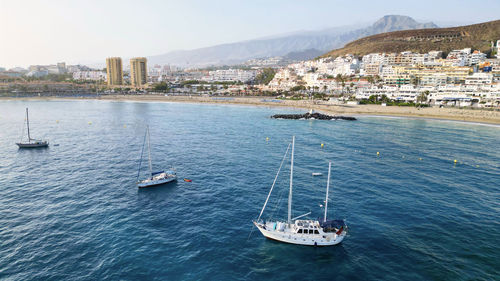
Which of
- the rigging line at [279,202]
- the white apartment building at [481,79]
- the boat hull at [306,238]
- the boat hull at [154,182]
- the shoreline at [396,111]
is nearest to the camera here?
the boat hull at [306,238]

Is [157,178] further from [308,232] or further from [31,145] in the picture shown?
[31,145]

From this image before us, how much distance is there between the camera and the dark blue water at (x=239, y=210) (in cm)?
2286

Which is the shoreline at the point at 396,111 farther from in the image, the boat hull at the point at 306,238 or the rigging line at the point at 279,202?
the boat hull at the point at 306,238

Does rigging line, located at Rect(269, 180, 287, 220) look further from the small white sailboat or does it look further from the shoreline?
the shoreline

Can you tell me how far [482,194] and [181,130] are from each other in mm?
62962

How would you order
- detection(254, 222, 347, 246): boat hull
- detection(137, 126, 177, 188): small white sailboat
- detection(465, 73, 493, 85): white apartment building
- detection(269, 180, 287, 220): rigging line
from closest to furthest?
1. detection(254, 222, 347, 246): boat hull
2. detection(269, 180, 287, 220): rigging line
3. detection(137, 126, 177, 188): small white sailboat
4. detection(465, 73, 493, 85): white apartment building

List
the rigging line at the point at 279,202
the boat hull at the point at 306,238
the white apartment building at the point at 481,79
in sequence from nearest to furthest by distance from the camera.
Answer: the boat hull at the point at 306,238 → the rigging line at the point at 279,202 → the white apartment building at the point at 481,79

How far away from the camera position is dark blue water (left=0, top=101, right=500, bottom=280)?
2286 cm

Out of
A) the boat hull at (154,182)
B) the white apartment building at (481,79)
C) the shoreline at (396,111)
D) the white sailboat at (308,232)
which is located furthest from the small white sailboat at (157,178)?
the white apartment building at (481,79)

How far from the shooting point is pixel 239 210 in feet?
105

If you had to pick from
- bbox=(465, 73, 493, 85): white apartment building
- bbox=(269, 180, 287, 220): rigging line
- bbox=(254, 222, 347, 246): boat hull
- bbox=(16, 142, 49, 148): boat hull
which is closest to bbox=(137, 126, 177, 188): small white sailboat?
bbox=(269, 180, 287, 220): rigging line

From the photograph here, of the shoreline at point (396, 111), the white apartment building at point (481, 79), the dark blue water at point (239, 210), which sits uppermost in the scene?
the white apartment building at point (481, 79)

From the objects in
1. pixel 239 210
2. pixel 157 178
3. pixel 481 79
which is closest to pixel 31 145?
pixel 157 178

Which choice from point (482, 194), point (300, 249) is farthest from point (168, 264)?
point (482, 194)
